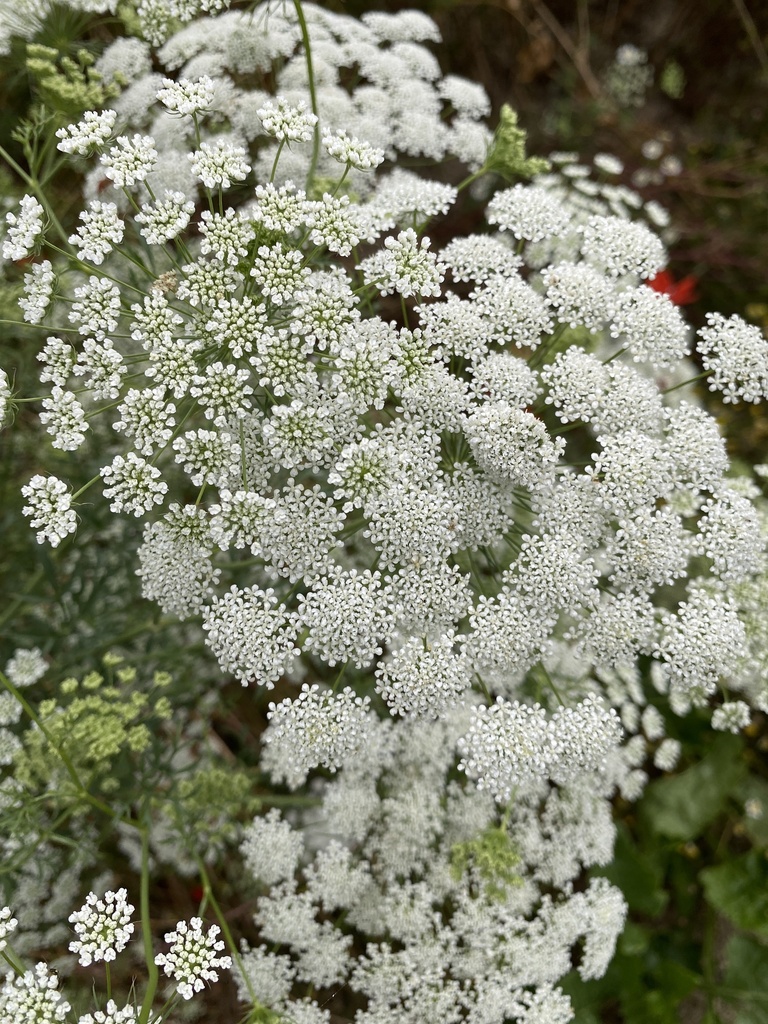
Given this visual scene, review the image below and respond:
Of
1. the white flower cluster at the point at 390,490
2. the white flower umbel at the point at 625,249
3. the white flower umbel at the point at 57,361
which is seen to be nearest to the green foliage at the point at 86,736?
the white flower cluster at the point at 390,490

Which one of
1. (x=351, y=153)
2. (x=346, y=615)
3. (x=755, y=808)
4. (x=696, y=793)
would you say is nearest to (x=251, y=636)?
(x=346, y=615)

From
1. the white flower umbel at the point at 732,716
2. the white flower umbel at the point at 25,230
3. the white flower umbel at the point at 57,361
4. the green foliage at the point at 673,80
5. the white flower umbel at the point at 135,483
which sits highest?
the green foliage at the point at 673,80

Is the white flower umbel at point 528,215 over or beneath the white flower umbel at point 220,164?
over

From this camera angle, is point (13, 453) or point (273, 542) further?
point (13, 453)

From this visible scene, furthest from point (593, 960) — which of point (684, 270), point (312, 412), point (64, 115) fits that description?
point (684, 270)

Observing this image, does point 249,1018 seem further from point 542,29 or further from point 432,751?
point 542,29

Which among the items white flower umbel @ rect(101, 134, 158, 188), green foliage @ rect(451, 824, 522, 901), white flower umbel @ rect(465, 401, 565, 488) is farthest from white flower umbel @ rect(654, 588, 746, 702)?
white flower umbel @ rect(101, 134, 158, 188)

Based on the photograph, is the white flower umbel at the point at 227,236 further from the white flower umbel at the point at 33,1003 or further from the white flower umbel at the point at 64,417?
the white flower umbel at the point at 33,1003

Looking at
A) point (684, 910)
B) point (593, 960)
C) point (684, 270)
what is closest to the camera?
point (593, 960)

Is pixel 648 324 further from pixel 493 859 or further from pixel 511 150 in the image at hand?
pixel 493 859
